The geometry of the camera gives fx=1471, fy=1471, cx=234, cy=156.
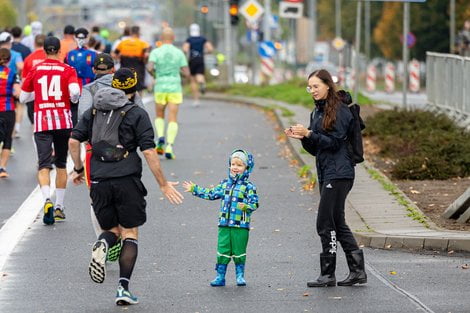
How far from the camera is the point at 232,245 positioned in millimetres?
10117

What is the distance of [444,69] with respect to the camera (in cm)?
2594

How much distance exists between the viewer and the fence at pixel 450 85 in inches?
925

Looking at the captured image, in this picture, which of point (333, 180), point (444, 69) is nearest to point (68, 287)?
point (333, 180)

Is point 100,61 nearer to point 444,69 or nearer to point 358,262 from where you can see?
point 358,262

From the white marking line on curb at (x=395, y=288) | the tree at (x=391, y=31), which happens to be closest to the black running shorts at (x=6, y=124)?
the white marking line on curb at (x=395, y=288)

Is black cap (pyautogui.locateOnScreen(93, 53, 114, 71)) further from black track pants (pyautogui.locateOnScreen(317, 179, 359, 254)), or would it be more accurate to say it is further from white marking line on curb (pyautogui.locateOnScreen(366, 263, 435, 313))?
white marking line on curb (pyautogui.locateOnScreen(366, 263, 435, 313))

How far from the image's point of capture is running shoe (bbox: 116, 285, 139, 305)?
30.4ft

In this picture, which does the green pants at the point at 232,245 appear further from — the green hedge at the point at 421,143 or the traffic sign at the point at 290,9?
the traffic sign at the point at 290,9

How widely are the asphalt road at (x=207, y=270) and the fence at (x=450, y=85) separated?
7627mm

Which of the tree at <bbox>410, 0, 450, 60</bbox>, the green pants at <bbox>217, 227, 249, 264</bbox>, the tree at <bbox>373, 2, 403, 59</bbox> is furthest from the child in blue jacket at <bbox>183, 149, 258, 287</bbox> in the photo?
the tree at <bbox>373, 2, 403, 59</bbox>

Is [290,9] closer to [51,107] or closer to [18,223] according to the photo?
[51,107]

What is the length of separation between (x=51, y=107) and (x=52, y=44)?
27.0 inches

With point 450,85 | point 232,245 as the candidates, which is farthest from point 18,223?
point 450,85

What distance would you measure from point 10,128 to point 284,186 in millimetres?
3541
